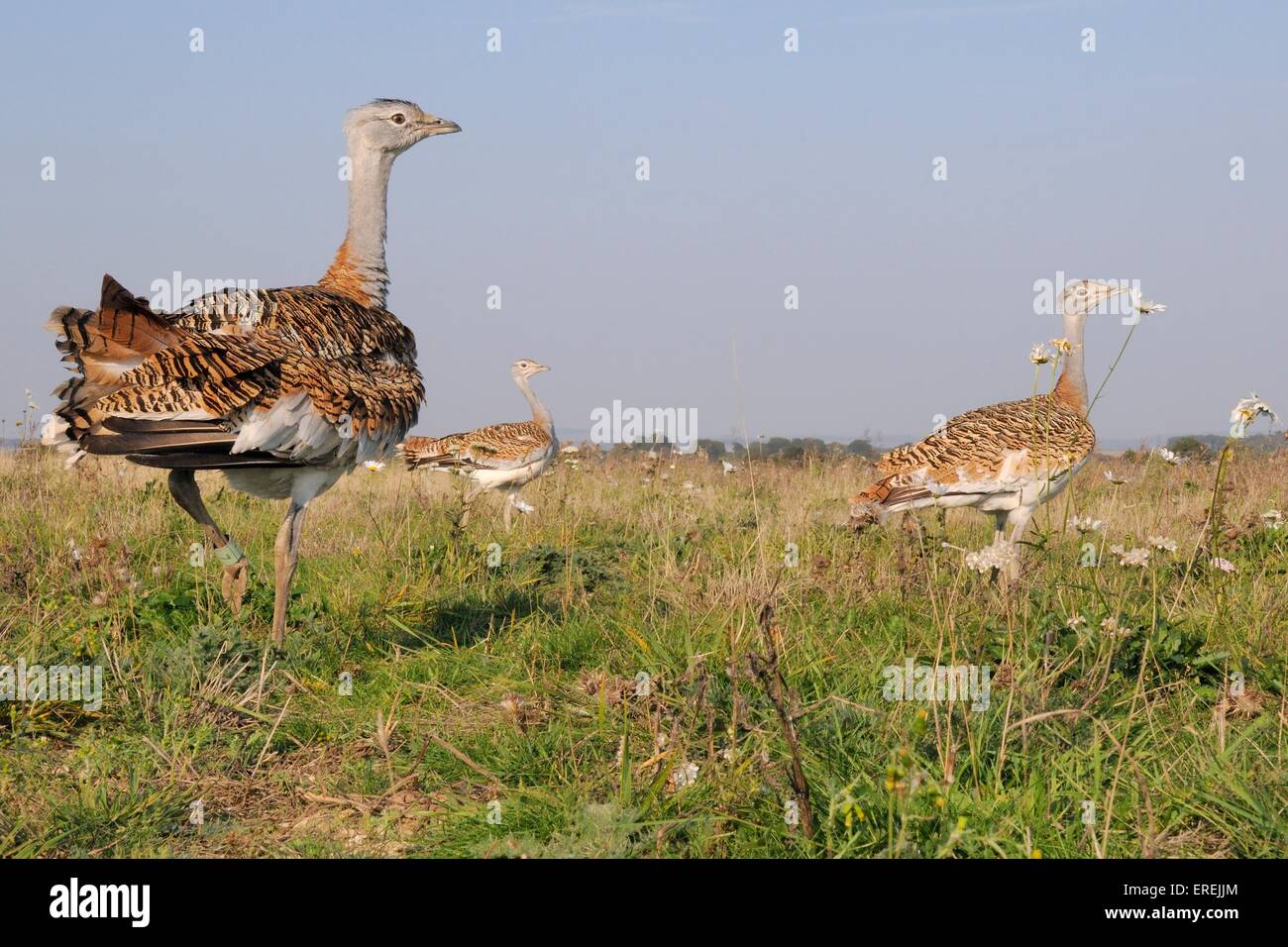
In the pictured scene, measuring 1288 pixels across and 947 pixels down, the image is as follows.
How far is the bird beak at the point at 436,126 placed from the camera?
22.4 ft

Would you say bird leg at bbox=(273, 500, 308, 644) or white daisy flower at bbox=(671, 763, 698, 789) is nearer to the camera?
white daisy flower at bbox=(671, 763, 698, 789)

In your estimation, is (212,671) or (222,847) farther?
(212,671)

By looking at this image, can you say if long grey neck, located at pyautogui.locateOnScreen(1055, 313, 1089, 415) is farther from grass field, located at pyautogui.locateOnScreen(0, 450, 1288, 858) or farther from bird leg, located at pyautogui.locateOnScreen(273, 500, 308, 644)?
bird leg, located at pyautogui.locateOnScreen(273, 500, 308, 644)

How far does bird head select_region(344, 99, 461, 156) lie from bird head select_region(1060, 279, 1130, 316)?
4726 millimetres

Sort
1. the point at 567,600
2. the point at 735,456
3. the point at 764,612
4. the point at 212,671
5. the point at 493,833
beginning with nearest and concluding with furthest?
1. the point at 764,612
2. the point at 493,833
3. the point at 212,671
4. the point at 567,600
5. the point at 735,456

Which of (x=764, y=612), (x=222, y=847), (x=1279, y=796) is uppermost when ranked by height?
(x=764, y=612)

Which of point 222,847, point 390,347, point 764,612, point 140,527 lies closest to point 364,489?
point 140,527

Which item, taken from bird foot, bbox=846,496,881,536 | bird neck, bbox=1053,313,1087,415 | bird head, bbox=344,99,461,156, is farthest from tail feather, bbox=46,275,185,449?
bird neck, bbox=1053,313,1087,415

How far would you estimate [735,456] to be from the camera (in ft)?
42.9

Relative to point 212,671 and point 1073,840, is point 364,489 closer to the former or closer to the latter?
point 212,671

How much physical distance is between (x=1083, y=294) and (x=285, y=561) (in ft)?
19.8

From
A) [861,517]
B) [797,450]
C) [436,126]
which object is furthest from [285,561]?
[797,450]

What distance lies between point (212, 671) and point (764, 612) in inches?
96.5

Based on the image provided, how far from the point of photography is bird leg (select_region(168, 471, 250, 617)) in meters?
5.38
